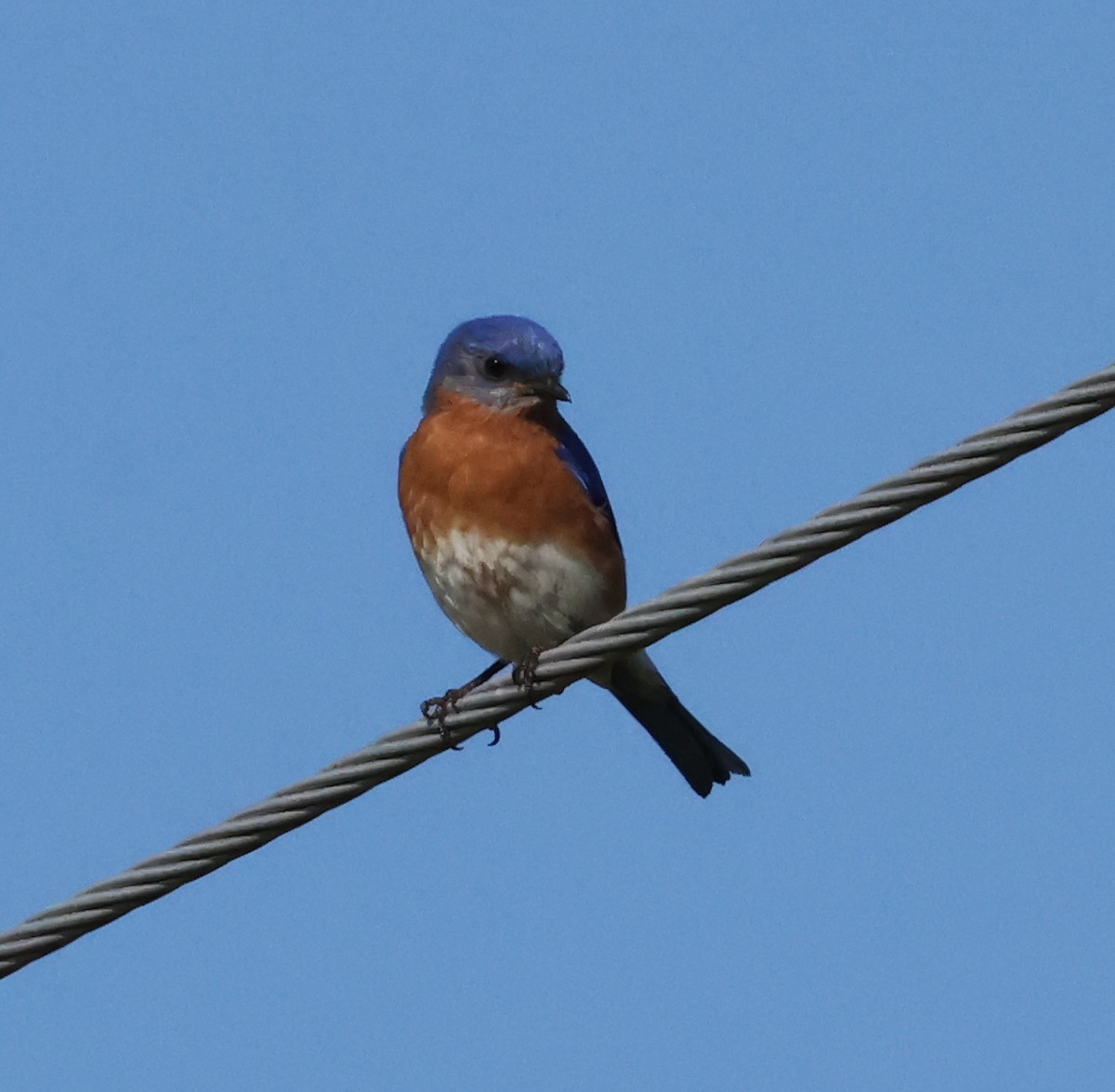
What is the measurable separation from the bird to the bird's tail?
14 cm

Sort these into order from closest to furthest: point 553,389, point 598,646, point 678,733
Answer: point 598,646
point 553,389
point 678,733

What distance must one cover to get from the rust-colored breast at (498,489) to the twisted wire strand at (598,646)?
1.78 m

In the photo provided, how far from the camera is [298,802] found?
5.14 meters

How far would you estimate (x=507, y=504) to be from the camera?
7258mm

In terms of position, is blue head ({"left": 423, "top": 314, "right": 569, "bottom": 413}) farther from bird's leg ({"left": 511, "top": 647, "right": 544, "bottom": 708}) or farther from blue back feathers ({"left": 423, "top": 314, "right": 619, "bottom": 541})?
bird's leg ({"left": 511, "top": 647, "right": 544, "bottom": 708})

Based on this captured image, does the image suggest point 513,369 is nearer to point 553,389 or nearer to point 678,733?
point 553,389

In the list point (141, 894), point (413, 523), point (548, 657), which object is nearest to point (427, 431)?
point (413, 523)

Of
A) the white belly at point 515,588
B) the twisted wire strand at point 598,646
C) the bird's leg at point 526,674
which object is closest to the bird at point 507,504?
the white belly at point 515,588

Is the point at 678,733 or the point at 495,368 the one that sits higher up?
the point at 495,368

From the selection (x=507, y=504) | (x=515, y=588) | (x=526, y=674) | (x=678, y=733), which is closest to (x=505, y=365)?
(x=507, y=504)

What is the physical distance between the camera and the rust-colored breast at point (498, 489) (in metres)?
7.26

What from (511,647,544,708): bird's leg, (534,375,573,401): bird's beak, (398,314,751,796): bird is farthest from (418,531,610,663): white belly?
(511,647,544,708): bird's leg

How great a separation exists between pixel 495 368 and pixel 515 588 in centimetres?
92

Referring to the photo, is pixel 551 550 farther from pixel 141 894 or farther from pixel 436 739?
pixel 141 894
